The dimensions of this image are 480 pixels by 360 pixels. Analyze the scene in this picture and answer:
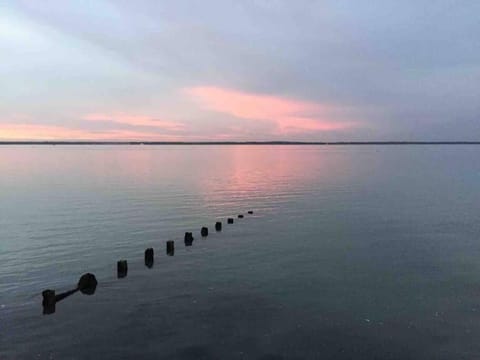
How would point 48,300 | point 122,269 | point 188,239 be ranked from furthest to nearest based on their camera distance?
point 188,239, point 122,269, point 48,300

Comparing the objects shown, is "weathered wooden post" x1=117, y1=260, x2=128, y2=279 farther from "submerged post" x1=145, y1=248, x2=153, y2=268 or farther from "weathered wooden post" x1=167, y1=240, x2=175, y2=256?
"weathered wooden post" x1=167, y1=240, x2=175, y2=256

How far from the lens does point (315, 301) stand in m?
18.0

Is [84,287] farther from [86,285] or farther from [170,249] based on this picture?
[170,249]

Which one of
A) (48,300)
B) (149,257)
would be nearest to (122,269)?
(149,257)

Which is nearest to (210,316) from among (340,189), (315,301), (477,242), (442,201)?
(315,301)

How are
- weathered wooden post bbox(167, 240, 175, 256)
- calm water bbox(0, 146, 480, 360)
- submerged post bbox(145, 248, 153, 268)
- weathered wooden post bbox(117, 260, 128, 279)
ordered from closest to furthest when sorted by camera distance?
calm water bbox(0, 146, 480, 360) < weathered wooden post bbox(117, 260, 128, 279) < submerged post bbox(145, 248, 153, 268) < weathered wooden post bbox(167, 240, 175, 256)

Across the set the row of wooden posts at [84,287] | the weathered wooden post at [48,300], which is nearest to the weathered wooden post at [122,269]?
the row of wooden posts at [84,287]

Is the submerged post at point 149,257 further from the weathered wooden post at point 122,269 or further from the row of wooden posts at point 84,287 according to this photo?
the weathered wooden post at point 122,269

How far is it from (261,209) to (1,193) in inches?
1345

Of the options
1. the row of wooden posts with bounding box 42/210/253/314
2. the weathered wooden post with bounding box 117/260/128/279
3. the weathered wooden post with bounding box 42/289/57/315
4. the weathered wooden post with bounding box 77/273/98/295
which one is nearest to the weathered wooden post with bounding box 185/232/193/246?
the row of wooden posts with bounding box 42/210/253/314

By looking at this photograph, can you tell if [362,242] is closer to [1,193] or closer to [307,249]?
[307,249]

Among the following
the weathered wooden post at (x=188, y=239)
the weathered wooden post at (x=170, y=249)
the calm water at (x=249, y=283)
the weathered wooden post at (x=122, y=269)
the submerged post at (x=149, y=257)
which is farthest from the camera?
the weathered wooden post at (x=188, y=239)

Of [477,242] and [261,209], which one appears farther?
[261,209]

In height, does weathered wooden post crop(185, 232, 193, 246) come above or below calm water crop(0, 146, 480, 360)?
above
